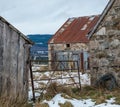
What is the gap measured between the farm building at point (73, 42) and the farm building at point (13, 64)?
16.0 m

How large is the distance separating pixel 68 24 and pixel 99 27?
16.0 m

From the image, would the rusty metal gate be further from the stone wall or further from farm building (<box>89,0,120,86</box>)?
the stone wall

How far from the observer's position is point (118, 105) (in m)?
10.1

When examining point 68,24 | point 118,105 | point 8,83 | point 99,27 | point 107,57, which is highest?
point 68,24

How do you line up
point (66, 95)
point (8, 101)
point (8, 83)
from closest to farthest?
point (8, 101) < point (8, 83) < point (66, 95)

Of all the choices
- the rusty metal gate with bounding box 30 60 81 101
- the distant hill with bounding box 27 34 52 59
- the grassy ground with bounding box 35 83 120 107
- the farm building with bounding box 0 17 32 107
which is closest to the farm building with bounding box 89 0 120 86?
the rusty metal gate with bounding box 30 60 81 101

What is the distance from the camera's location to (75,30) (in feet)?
94.7

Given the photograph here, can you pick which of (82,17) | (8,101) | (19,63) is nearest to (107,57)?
(19,63)

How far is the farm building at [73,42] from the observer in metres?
26.8

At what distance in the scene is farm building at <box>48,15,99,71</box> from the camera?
26808 millimetres

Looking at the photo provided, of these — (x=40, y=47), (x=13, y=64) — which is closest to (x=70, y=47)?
(x=40, y=47)

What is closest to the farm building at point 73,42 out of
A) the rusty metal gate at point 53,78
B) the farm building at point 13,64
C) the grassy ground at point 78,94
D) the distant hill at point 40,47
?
the rusty metal gate at point 53,78

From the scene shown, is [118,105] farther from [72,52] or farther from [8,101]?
[72,52]

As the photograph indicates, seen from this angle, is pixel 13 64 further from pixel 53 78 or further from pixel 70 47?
pixel 70 47
